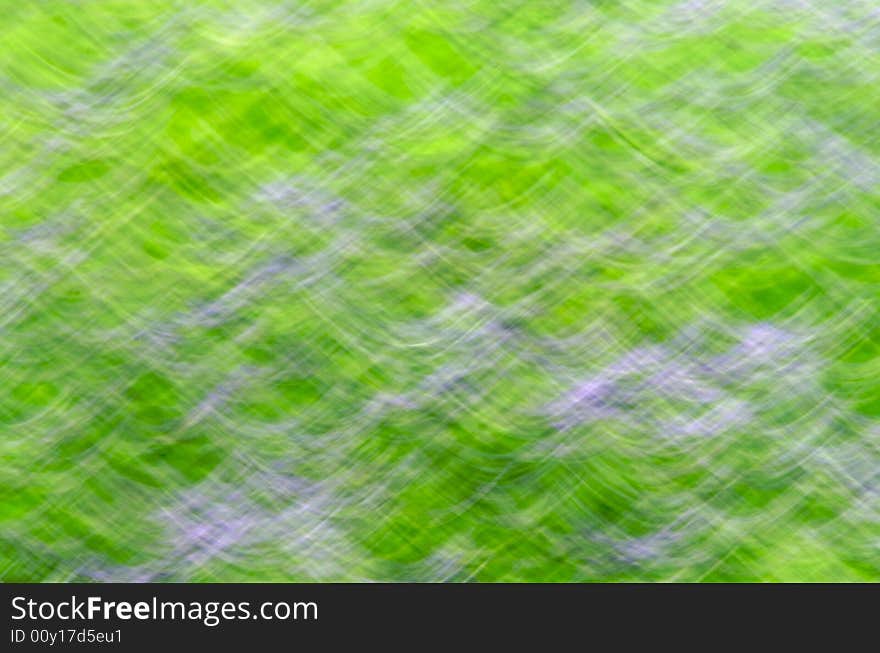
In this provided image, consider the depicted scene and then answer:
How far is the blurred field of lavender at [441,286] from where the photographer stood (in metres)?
1.66

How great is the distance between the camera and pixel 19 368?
5.51ft

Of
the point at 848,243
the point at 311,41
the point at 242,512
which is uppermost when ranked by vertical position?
the point at 311,41

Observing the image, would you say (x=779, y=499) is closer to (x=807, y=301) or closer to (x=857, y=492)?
(x=857, y=492)

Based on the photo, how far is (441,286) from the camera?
65.4 inches

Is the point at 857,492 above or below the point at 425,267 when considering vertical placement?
below

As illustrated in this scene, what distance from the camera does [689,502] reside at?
66.3 inches

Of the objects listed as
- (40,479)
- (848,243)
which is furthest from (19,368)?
(848,243)

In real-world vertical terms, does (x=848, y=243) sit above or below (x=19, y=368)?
above

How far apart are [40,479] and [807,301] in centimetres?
175

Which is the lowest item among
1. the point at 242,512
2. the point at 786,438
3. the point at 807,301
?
the point at 242,512

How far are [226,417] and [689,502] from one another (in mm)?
1049

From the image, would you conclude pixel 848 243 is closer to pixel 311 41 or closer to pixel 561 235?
pixel 561 235

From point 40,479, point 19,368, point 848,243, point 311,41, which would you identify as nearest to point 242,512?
point 40,479

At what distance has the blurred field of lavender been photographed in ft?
5.45
